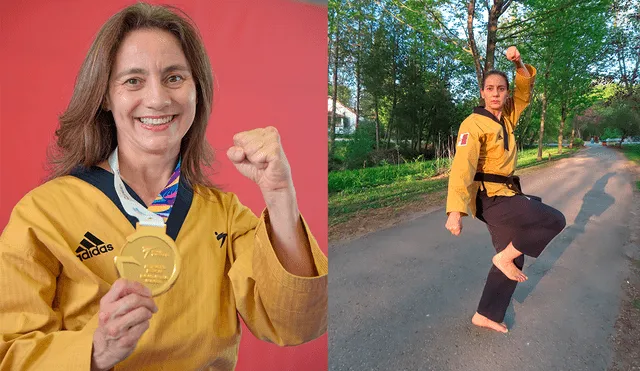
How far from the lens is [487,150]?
1.19 m

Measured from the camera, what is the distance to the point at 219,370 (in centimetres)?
115

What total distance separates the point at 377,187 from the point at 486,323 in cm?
48

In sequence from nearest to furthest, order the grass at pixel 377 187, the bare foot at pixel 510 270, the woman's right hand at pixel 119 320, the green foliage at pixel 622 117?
the woman's right hand at pixel 119 320, the green foliage at pixel 622 117, the bare foot at pixel 510 270, the grass at pixel 377 187

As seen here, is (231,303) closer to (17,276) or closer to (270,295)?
(270,295)

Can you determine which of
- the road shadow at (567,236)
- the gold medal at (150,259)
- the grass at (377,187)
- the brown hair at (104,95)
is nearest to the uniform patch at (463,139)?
the grass at (377,187)

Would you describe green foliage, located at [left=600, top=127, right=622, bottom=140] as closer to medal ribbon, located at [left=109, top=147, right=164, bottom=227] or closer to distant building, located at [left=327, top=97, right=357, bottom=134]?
distant building, located at [left=327, top=97, right=357, bottom=134]

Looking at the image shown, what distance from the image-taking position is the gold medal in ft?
3.10

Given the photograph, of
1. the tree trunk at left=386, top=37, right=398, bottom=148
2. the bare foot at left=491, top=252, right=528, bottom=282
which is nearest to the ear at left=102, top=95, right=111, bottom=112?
the tree trunk at left=386, top=37, right=398, bottom=148

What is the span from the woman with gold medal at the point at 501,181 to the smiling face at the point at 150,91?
0.69 metres

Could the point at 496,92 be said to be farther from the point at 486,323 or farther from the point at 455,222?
the point at 486,323

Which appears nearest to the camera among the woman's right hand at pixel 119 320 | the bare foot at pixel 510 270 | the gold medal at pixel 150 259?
the woman's right hand at pixel 119 320

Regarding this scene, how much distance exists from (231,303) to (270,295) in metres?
0.12

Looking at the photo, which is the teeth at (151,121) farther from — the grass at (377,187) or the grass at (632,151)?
the grass at (632,151)

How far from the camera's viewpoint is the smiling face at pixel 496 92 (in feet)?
Result: 3.92
